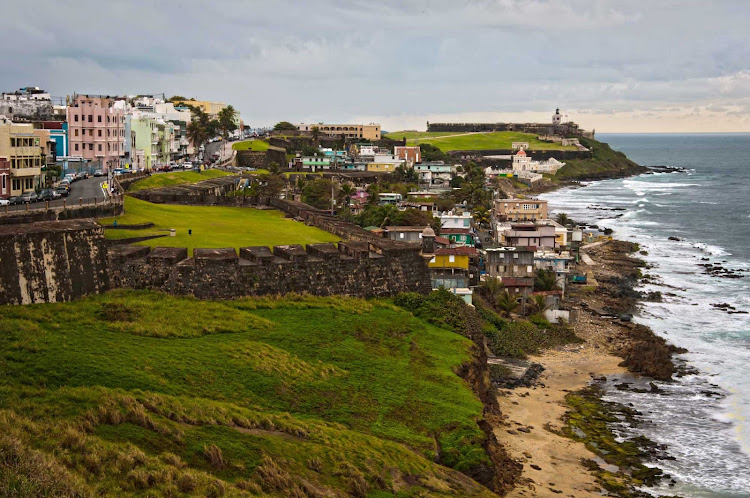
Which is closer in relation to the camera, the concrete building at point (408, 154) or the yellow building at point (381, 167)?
the yellow building at point (381, 167)

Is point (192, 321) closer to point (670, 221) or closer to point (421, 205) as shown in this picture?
point (421, 205)

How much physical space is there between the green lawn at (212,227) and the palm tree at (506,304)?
987 centimetres

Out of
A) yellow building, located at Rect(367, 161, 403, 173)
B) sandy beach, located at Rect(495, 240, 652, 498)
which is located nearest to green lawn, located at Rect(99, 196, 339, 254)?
sandy beach, located at Rect(495, 240, 652, 498)

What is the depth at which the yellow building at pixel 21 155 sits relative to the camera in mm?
41062

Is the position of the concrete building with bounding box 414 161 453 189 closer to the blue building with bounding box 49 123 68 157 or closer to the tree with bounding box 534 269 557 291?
the blue building with bounding box 49 123 68 157

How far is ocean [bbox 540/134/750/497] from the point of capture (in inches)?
1019

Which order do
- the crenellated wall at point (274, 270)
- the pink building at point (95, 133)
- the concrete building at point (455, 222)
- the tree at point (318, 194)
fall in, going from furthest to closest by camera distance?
the tree at point (318, 194) → the pink building at point (95, 133) → the concrete building at point (455, 222) → the crenellated wall at point (274, 270)

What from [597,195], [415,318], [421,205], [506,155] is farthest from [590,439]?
[506,155]

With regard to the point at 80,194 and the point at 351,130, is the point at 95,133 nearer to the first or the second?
the point at 80,194

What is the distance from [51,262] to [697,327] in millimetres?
33067

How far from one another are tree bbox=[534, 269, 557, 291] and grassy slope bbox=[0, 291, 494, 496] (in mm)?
18277

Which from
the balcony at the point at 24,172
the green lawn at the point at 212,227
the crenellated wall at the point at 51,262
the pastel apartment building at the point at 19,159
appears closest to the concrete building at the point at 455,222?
the green lawn at the point at 212,227

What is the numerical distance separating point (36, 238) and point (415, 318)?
45.3ft

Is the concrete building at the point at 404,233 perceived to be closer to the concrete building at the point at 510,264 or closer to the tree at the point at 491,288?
the concrete building at the point at 510,264
